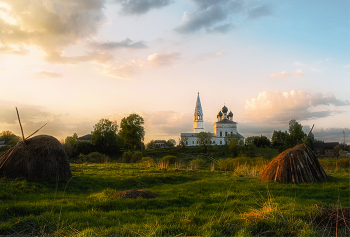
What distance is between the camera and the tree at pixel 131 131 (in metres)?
63.8

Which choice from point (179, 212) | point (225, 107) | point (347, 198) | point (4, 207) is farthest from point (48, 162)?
point (225, 107)

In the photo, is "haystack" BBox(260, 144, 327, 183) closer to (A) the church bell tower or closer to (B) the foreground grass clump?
(B) the foreground grass clump

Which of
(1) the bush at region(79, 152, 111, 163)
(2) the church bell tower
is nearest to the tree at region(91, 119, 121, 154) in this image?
(1) the bush at region(79, 152, 111, 163)

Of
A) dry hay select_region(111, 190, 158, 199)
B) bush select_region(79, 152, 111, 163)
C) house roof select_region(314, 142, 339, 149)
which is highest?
house roof select_region(314, 142, 339, 149)

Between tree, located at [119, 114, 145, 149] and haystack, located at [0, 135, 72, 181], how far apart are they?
1924 inches

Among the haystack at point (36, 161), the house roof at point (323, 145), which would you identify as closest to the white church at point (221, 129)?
the house roof at point (323, 145)

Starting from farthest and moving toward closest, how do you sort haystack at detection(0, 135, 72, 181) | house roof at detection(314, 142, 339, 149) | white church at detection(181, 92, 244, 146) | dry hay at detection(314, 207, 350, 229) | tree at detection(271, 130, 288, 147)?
white church at detection(181, 92, 244, 146), tree at detection(271, 130, 288, 147), house roof at detection(314, 142, 339, 149), haystack at detection(0, 135, 72, 181), dry hay at detection(314, 207, 350, 229)

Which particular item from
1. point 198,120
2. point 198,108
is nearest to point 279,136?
point 198,120

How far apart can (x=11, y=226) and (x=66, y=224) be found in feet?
3.87

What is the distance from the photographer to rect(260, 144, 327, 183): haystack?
15.0 meters

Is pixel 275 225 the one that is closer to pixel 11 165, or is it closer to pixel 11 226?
pixel 11 226

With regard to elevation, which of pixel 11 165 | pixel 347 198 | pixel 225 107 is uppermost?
pixel 225 107

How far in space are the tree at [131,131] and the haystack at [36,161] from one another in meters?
48.9

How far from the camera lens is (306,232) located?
17.9 feet
